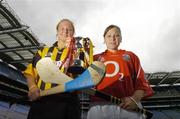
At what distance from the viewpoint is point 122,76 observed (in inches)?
92.8

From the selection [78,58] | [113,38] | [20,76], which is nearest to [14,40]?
[20,76]

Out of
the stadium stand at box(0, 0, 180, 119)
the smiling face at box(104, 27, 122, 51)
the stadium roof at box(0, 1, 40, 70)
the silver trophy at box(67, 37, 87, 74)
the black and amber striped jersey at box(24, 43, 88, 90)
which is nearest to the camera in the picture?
the silver trophy at box(67, 37, 87, 74)

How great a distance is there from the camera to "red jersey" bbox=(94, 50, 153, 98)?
2.32 m

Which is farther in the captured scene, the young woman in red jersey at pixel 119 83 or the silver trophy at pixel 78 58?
the young woman in red jersey at pixel 119 83

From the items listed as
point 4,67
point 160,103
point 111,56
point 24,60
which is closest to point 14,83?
point 4,67

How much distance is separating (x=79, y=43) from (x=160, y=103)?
25327 mm

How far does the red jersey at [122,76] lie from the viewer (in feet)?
7.61

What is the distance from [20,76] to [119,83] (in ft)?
63.4

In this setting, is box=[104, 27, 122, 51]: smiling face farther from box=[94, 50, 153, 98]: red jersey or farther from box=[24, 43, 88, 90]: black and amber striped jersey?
box=[24, 43, 88, 90]: black and amber striped jersey

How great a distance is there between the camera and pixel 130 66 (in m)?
2.44

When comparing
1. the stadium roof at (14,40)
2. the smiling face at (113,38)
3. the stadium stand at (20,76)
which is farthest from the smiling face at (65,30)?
the stadium roof at (14,40)

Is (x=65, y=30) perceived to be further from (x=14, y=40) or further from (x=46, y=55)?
(x=14, y=40)

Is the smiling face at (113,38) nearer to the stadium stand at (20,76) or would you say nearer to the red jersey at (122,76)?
the red jersey at (122,76)

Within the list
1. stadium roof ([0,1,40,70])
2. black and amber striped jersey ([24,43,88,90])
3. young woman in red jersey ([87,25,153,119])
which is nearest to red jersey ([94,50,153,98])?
young woman in red jersey ([87,25,153,119])
